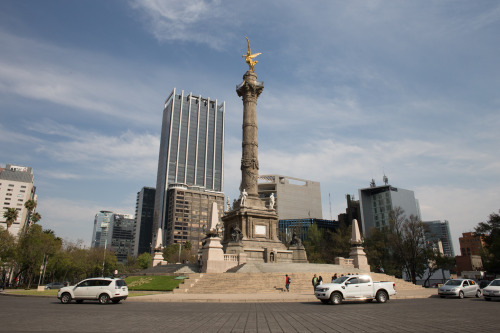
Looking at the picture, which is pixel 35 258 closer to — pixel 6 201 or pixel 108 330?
pixel 108 330

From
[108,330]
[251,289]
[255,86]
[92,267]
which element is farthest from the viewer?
[92,267]

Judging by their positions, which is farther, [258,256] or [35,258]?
[35,258]

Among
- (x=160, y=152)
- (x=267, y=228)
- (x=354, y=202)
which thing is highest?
(x=160, y=152)

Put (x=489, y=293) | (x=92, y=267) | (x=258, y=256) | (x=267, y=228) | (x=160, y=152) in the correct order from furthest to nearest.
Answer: (x=160, y=152) → (x=92, y=267) → (x=267, y=228) → (x=258, y=256) → (x=489, y=293)

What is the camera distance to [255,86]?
4216cm

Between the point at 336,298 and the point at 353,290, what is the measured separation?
47.0 inches

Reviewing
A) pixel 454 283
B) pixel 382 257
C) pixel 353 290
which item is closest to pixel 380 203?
pixel 382 257

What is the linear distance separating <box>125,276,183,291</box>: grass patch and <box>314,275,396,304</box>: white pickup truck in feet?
41.3

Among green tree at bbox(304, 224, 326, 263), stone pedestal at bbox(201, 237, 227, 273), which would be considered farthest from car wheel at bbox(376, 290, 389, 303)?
green tree at bbox(304, 224, 326, 263)

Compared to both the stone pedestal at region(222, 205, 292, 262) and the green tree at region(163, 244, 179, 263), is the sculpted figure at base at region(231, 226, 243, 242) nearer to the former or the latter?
the stone pedestal at region(222, 205, 292, 262)

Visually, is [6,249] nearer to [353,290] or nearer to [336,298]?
[336,298]

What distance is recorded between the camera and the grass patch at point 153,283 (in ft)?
81.6

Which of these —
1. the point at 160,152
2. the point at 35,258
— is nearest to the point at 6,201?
the point at 160,152

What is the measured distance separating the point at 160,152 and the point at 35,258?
12179 cm
